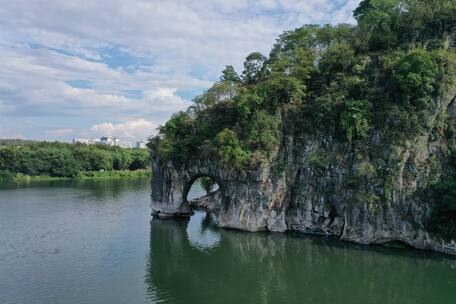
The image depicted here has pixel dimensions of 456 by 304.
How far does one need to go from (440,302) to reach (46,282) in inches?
695

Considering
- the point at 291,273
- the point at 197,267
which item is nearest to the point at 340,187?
the point at 291,273

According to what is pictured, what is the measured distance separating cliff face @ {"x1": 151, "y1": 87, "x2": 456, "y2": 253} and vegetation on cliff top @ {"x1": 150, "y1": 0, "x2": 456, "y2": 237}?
0.25m

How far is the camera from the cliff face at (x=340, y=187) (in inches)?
928

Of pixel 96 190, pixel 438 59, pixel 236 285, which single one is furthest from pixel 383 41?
pixel 96 190

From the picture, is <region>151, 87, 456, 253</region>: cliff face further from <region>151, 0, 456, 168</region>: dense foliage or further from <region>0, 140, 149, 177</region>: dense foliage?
<region>0, 140, 149, 177</region>: dense foliage

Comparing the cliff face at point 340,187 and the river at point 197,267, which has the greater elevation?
the cliff face at point 340,187

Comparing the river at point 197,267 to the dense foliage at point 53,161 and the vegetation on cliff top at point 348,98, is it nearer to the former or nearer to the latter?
the vegetation on cliff top at point 348,98

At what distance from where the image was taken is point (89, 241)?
26.4 metres

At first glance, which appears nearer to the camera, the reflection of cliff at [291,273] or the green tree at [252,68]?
the reflection of cliff at [291,273]

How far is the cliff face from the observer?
77.3ft

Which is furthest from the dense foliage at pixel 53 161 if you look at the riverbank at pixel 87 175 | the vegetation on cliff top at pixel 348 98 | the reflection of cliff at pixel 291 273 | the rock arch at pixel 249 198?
the reflection of cliff at pixel 291 273

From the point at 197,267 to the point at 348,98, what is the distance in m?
14.9

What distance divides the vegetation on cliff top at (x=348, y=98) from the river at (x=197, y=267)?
4425 millimetres

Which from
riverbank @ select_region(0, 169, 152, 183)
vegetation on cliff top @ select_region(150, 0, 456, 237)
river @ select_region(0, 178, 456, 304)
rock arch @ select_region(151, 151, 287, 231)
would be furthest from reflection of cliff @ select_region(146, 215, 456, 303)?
riverbank @ select_region(0, 169, 152, 183)
